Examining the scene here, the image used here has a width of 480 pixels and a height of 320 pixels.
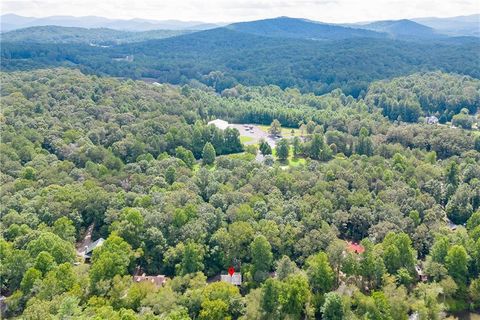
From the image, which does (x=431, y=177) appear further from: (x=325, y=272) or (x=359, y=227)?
(x=325, y=272)

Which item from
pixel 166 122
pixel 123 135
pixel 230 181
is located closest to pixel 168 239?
pixel 230 181

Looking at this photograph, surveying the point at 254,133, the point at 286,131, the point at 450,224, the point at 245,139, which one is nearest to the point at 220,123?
the point at 254,133

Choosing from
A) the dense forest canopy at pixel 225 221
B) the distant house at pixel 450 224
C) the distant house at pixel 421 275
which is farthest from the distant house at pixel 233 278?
the distant house at pixel 450 224

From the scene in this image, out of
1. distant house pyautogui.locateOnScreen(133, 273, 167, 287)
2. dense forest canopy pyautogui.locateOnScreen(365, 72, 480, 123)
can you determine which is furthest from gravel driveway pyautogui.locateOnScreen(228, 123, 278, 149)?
distant house pyautogui.locateOnScreen(133, 273, 167, 287)

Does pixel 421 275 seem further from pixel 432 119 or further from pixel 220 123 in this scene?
pixel 432 119

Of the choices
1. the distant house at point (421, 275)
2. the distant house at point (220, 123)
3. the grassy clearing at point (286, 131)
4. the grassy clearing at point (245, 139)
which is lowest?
the grassy clearing at point (286, 131)

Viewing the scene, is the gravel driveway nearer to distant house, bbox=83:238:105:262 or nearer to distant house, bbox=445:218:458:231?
distant house, bbox=445:218:458:231

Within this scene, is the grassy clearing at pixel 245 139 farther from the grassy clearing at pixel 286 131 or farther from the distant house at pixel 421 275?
the distant house at pixel 421 275
